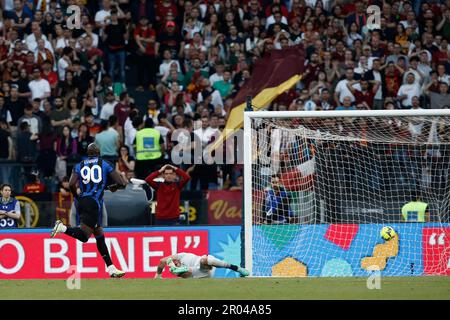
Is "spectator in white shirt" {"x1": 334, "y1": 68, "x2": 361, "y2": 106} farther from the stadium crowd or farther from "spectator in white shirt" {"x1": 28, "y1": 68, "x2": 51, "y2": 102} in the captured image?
"spectator in white shirt" {"x1": 28, "y1": 68, "x2": 51, "y2": 102}

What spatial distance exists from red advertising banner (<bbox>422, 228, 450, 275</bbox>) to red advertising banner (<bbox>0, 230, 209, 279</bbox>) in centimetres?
368

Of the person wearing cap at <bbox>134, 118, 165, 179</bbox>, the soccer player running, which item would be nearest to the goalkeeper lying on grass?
the soccer player running

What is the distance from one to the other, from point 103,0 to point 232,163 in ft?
20.3

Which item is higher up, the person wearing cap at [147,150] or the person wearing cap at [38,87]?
the person wearing cap at [38,87]

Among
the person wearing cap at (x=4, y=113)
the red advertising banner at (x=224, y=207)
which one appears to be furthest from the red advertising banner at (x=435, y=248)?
the person wearing cap at (x=4, y=113)

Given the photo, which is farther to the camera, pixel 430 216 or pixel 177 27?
pixel 177 27

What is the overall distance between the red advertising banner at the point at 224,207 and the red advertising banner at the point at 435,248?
3610 millimetres

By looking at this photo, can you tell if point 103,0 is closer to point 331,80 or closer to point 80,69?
point 80,69

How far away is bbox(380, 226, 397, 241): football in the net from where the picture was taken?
62.5ft

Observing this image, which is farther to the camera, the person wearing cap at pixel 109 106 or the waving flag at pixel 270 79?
the person wearing cap at pixel 109 106

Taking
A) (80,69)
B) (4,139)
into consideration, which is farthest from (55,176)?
(80,69)

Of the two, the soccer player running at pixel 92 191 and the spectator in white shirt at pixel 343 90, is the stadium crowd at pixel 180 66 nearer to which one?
the spectator in white shirt at pixel 343 90

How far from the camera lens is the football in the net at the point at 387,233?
19047 millimetres

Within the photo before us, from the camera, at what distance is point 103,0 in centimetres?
2688
